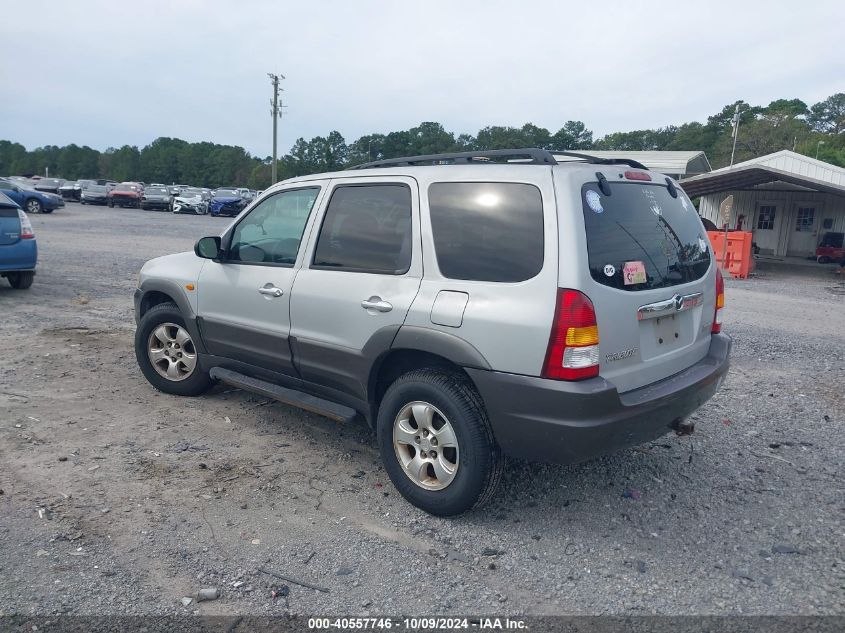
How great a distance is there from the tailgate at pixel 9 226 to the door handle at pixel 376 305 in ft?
25.5

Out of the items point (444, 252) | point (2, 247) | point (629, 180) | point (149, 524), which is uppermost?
point (629, 180)

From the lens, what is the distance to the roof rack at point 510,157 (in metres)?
3.59

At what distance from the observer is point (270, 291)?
4449mm

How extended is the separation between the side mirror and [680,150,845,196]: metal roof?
1697 centimetres

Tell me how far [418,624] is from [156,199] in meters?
39.9

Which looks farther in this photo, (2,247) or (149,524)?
(2,247)

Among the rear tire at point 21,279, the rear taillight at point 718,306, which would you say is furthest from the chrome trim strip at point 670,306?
the rear tire at point 21,279

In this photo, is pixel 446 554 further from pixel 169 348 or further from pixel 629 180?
pixel 169 348

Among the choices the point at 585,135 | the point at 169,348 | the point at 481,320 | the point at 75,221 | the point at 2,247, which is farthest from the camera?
the point at 585,135

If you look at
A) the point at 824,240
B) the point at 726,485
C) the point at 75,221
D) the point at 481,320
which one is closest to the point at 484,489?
the point at 481,320

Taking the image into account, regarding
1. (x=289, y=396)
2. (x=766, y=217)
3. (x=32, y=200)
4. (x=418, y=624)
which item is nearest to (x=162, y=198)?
(x=32, y=200)

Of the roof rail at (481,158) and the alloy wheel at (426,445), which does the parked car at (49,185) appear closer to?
the roof rail at (481,158)

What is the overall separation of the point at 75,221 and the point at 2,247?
19.2 metres

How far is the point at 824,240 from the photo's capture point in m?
22.3
